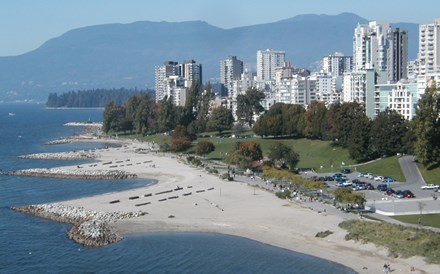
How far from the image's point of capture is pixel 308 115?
Result: 65812mm

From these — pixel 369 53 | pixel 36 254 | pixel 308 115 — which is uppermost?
pixel 369 53

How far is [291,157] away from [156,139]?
37030mm

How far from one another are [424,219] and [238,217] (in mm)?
8924

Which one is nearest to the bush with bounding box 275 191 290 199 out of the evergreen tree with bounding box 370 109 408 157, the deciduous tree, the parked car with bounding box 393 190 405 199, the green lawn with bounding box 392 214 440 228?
the parked car with bounding box 393 190 405 199

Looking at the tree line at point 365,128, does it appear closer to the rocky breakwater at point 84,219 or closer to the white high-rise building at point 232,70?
the rocky breakwater at point 84,219

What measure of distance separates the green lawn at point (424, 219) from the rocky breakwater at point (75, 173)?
26.3 m

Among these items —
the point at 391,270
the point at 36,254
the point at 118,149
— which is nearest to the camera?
the point at 391,270

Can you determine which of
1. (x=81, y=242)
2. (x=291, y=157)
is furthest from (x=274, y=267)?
(x=291, y=157)

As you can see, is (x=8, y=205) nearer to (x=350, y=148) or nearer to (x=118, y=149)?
(x=350, y=148)

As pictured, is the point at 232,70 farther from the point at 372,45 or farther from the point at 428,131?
the point at 428,131

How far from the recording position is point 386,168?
47.5m

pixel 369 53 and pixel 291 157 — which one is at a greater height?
pixel 369 53

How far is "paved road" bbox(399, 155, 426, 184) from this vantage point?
4331 cm

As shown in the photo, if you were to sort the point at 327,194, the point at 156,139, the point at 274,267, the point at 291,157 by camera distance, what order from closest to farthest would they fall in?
1. the point at 274,267
2. the point at 327,194
3. the point at 291,157
4. the point at 156,139
